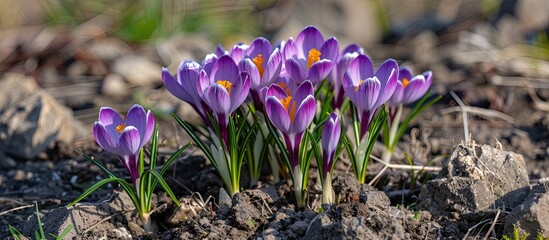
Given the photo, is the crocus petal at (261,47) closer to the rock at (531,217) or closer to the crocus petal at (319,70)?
the crocus petal at (319,70)

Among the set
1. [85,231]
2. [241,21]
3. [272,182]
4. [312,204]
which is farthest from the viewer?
[241,21]

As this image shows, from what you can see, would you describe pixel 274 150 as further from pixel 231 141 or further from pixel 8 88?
pixel 8 88

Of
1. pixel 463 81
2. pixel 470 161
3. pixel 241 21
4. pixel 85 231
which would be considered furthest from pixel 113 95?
pixel 470 161

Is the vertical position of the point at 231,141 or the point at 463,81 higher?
the point at 231,141

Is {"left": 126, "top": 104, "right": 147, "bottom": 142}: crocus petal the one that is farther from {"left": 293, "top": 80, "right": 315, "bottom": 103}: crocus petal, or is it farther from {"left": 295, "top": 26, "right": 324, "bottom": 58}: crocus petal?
{"left": 295, "top": 26, "right": 324, "bottom": 58}: crocus petal

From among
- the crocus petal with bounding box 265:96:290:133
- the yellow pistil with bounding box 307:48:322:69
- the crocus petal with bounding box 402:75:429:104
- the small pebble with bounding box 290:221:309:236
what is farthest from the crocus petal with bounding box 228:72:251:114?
the crocus petal with bounding box 402:75:429:104

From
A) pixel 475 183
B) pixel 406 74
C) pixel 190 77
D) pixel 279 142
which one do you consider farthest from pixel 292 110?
pixel 406 74

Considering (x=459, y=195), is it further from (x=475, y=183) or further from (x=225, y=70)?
(x=225, y=70)
